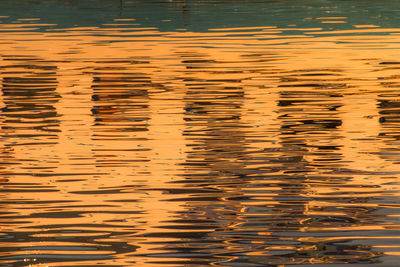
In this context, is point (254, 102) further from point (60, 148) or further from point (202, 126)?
point (60, 148)

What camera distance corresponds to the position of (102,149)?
12.8 m

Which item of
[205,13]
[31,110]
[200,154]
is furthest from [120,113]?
[205,13]

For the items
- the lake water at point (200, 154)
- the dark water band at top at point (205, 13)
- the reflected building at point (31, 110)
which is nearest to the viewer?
the lake water at point (200, 154)

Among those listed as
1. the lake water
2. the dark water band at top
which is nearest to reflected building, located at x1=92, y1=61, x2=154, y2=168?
the lake water

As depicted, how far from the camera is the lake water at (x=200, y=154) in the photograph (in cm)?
821

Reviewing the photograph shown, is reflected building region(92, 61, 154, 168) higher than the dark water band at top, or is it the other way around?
reflected building region(92, 61, 154, 168)

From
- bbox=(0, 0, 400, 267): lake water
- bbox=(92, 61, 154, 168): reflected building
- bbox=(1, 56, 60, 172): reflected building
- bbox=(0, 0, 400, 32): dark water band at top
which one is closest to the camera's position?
bbox=(0, 0, 400, 267): lake water

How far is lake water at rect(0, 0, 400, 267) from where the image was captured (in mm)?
8211

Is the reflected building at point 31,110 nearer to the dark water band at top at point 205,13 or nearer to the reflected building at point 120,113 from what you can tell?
the reflected building at point 120,113

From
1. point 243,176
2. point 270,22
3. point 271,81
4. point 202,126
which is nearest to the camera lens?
point 243,176

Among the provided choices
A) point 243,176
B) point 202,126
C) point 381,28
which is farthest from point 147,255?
point 381,28

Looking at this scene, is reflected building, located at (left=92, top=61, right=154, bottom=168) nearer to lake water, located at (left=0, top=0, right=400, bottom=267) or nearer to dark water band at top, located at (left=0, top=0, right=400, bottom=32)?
lake water, located at (left=0, top=0, right=400, bottom=267)

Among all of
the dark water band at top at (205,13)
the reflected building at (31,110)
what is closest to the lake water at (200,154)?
the reflected building at (31,110)

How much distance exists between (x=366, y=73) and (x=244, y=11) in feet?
80.6
